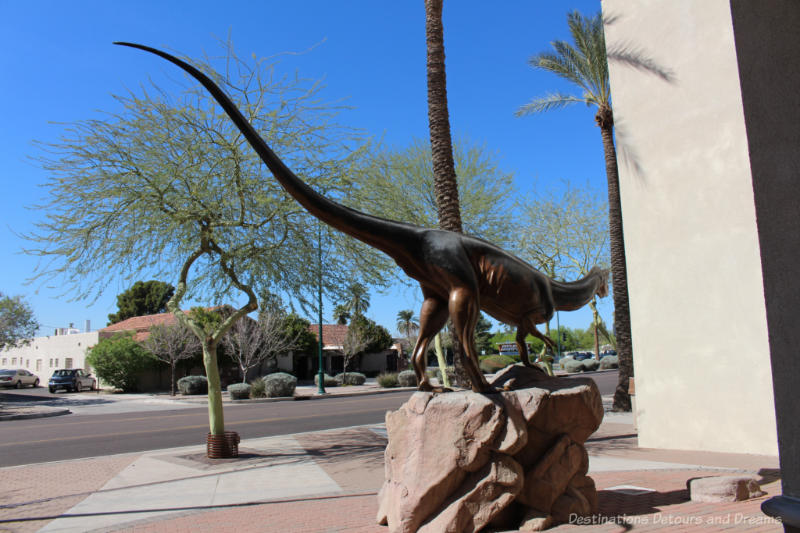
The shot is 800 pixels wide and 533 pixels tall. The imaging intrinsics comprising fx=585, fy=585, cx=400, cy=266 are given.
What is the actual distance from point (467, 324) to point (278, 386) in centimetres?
2309

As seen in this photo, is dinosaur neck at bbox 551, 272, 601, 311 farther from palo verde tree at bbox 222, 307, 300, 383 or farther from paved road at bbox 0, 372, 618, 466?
palo verde tree at bbox 222, 307, 300, 383

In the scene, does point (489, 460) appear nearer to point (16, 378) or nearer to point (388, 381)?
point (388, 381)

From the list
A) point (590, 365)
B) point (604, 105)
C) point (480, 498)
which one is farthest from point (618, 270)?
point (590, 365)

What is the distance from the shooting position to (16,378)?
131ft

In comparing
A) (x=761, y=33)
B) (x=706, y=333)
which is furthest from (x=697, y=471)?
(x=761, y=33)

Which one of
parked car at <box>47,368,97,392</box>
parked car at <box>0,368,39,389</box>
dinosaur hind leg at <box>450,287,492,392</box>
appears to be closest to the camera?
dinosaur hind leg at <box>450,287,492,392</box>

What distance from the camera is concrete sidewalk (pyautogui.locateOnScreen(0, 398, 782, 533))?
5.45 metres

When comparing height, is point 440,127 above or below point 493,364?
above

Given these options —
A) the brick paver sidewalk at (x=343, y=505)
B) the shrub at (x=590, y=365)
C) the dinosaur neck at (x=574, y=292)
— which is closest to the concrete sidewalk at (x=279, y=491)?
the brick paver sidewalk at (x=343, y=505)

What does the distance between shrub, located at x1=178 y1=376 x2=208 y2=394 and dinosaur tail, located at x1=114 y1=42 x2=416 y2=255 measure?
28.1m

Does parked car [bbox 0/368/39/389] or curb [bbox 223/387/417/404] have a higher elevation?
parked car [bbox 0/368/39/389]

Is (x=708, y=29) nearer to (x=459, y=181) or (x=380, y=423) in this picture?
(x=459, y=181)

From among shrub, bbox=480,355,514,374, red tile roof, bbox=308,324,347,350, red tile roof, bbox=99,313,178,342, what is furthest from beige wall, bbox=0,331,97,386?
shrub, bbox=480,355,514,374

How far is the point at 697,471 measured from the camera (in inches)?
305
